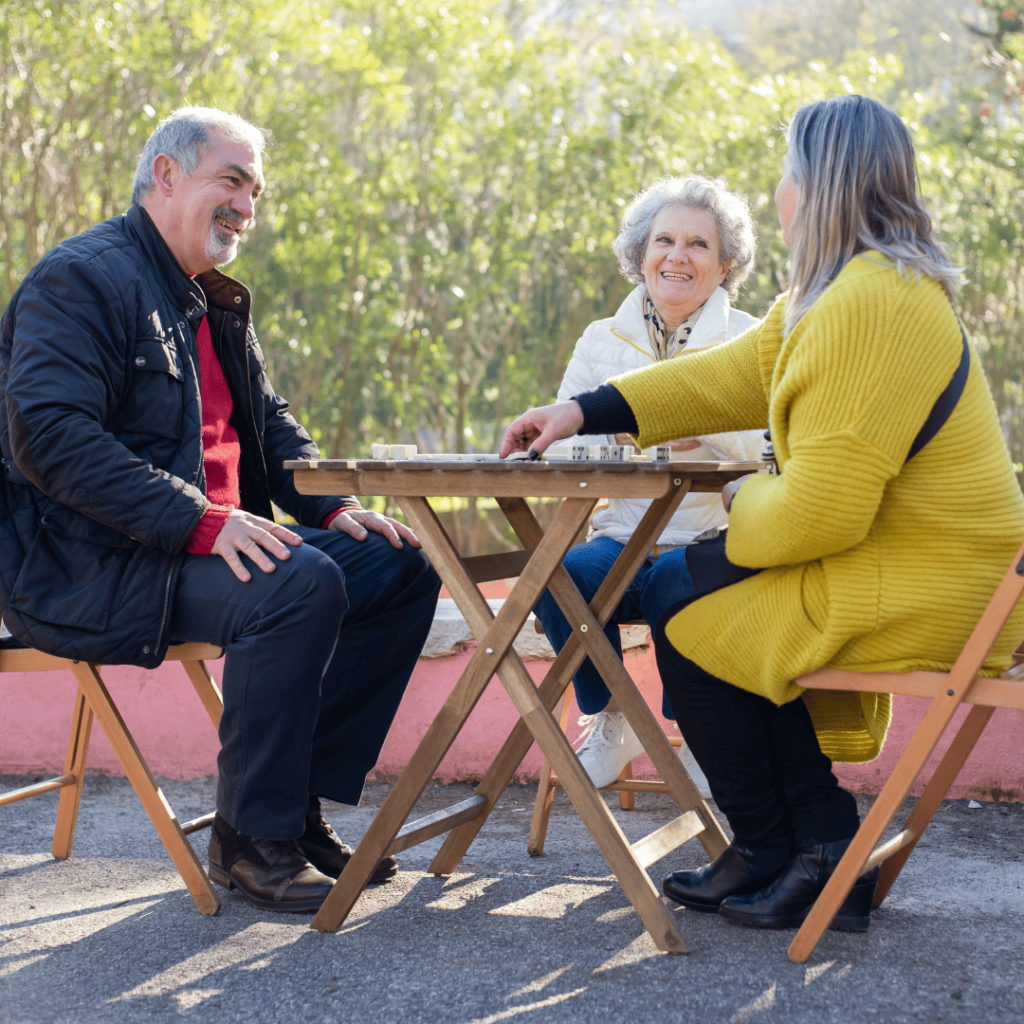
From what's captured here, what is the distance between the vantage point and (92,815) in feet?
10.7

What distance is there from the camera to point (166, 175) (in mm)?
2689

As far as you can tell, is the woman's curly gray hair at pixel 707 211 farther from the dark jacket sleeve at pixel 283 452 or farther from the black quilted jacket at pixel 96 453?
the black quilted jacket at pixel 96 453

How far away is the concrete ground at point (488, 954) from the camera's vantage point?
1963 mm

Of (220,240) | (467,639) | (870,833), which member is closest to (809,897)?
(870,833)

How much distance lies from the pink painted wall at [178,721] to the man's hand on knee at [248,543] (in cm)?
129

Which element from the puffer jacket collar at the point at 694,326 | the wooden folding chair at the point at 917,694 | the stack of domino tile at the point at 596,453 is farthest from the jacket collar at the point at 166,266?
the wooden folding chair at the point at 917,694

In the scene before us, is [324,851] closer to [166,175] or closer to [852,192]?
[166,175]

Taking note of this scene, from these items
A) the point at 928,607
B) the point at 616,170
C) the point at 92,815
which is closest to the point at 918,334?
the point at 928,607

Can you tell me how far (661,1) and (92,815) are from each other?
→ 7126 millimetres

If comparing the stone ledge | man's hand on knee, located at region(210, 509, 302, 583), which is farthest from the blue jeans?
man's hand on knee, located at region(210, 509, 302, 583)

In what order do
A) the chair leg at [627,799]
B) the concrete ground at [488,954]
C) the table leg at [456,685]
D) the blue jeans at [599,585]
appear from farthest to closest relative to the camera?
1. the chair leg at [627,799]
2. the blue jeans at [599,585]
3. the table leg at [456,685]
4. the concrete ground at [488,954]

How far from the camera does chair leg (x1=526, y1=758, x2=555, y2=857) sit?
2893mm

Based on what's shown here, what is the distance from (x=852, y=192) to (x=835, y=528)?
612 millimetres

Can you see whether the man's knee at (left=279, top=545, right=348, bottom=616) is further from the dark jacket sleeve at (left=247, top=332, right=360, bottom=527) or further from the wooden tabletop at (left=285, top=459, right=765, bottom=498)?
the dark jacket sleeve at (left=247, top=332, right=360, bottom=527)
